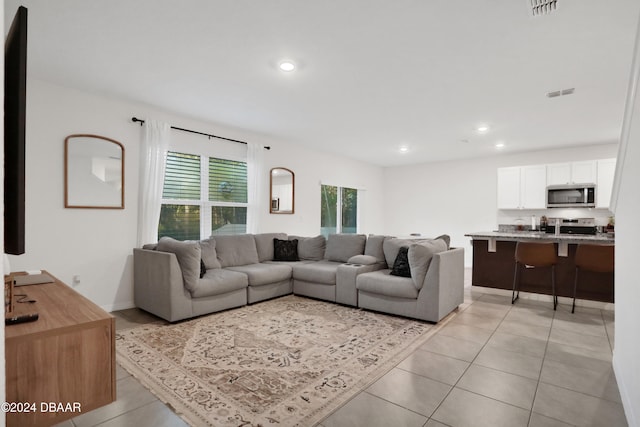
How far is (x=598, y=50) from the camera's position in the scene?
9.16ft

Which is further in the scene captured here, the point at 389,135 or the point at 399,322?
the point at 389,135

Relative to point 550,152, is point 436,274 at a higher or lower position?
lower

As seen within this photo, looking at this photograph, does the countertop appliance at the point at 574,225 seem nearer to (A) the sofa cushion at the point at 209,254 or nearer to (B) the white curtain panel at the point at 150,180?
(A) the sofa cushion at the point at 209,254

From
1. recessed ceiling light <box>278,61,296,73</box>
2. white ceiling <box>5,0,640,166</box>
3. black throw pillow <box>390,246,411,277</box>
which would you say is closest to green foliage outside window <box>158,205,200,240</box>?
white ceiling <box>5,0,640,166</box>

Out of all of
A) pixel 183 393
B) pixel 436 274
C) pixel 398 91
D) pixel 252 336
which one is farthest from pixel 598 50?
pixel 183 393

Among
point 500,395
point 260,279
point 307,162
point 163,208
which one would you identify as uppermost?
point 307,162

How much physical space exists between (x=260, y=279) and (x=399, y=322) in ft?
5.83

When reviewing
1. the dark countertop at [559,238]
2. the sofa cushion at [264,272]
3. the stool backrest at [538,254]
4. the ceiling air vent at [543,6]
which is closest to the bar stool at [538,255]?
the stool backrest at [538,254]

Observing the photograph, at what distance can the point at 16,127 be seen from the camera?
1.08 meters

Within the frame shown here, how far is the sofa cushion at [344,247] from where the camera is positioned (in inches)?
197

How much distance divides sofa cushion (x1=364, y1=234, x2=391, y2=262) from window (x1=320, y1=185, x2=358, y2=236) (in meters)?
2.52

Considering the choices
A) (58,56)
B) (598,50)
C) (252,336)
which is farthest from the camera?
(252,336)

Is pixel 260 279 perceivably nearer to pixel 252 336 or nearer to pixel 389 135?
pixel 252 336

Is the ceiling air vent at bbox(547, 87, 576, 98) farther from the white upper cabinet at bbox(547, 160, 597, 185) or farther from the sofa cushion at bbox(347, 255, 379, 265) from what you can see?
the white upper cabinet at bbox(547, 160, 597, 185)
